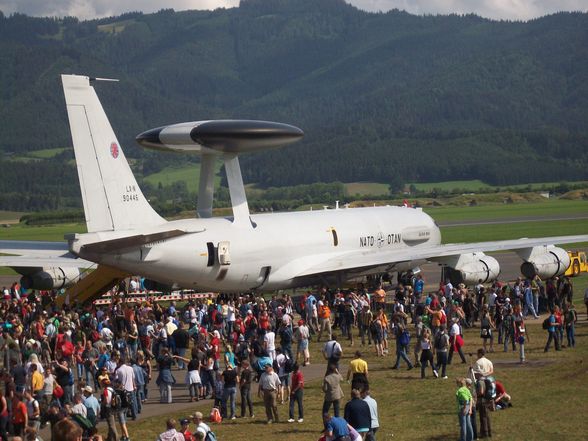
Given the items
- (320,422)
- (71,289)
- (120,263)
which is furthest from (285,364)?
(71,289)

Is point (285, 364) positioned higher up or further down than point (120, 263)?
further down

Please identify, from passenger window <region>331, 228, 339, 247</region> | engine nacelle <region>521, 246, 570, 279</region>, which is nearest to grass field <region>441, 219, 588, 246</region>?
engine nacelle <region>521, 246, 570, 279</region>

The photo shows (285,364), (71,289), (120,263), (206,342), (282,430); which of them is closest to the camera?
(282,430)

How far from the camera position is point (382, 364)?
1351 inches

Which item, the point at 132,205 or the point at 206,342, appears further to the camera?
the point at 132,205

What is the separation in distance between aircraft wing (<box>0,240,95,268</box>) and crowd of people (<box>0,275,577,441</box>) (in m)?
1.60

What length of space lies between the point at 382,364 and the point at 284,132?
10010mm

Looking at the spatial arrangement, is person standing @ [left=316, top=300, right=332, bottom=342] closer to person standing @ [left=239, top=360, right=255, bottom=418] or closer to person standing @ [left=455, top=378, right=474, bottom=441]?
person standing @ [left=239, top=360, right=255, bottom=418]

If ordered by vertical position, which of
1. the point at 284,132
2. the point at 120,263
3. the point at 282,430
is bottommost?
the point at 282,430

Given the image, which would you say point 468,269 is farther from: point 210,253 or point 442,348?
point 442,348

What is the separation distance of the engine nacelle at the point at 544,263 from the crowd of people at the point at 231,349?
166 inches

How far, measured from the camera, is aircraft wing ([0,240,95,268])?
146 feet

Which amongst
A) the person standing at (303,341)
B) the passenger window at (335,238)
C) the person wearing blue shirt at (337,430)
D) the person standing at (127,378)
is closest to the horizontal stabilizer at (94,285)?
the passenger window at (335,238)

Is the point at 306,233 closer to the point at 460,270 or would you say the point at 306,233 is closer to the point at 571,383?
the point at 460,270
